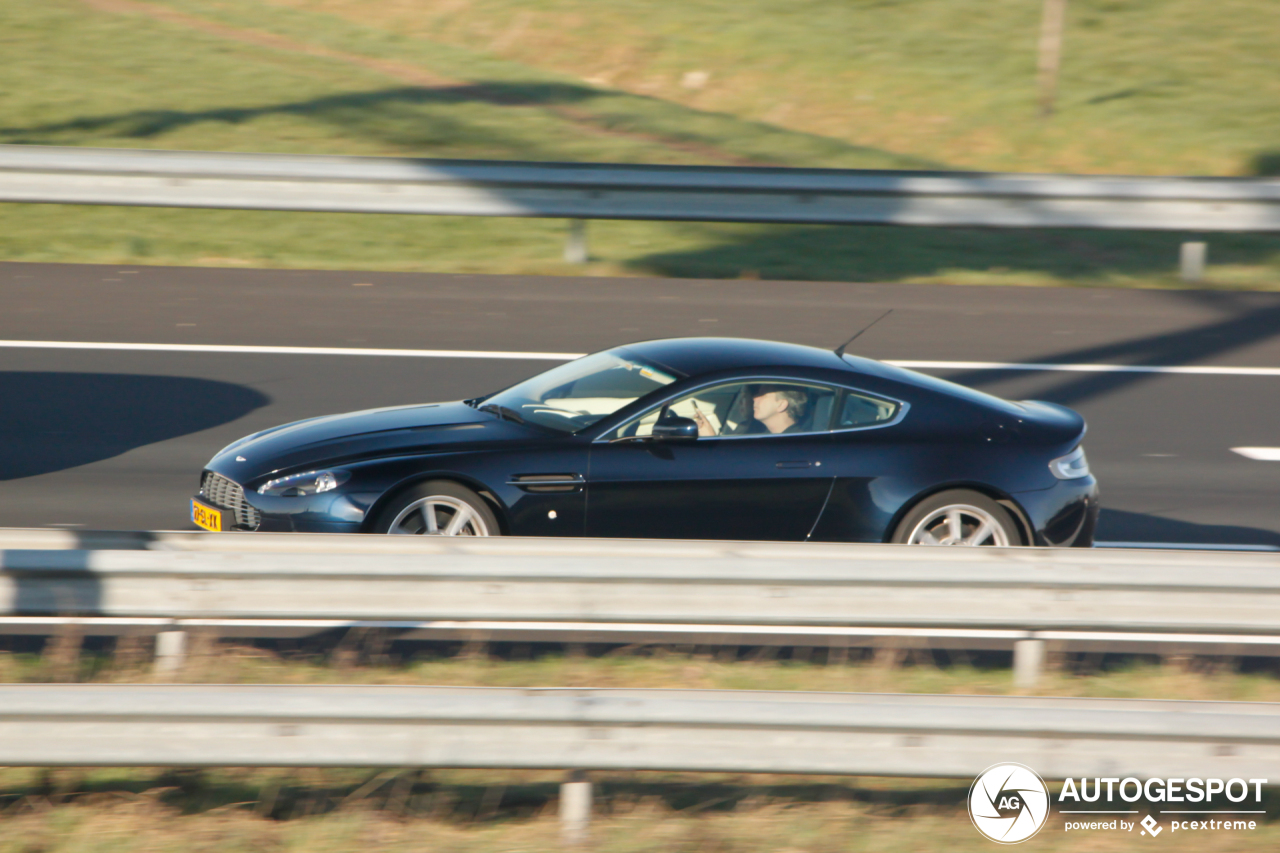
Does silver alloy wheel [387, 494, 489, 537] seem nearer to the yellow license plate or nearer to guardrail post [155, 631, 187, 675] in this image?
the yellow license plate

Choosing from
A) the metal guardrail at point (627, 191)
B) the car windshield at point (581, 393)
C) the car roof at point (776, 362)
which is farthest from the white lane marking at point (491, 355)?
the car roof at point (776, 362)

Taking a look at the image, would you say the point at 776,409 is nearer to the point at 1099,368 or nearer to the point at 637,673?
the point at 637,673

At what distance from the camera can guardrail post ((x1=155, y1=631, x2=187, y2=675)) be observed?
5398mm

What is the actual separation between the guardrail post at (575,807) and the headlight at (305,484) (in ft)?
9.60

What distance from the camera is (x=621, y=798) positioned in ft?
15.0

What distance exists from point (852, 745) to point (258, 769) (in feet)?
6.47

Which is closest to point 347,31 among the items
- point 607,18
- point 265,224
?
point 607,18

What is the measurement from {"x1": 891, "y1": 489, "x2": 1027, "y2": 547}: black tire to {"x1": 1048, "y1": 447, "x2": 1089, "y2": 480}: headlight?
337 mm

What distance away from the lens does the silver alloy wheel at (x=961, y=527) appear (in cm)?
700

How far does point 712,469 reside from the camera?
6930 mm

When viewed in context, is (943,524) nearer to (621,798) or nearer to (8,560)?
(621,798)

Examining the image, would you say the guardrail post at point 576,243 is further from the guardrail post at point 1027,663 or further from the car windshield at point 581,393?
the guardrail post at point 1027,663

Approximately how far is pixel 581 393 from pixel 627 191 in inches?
221

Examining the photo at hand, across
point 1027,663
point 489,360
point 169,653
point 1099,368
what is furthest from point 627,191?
point 169,653
